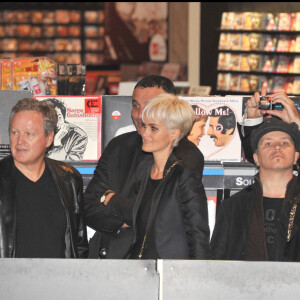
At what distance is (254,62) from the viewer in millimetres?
9242

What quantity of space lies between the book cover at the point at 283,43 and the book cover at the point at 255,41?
342mm

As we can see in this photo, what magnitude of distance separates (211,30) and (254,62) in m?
1.16

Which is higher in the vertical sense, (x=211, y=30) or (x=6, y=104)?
(x=211, y=30)

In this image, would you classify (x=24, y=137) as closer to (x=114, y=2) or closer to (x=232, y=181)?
(x=232, y=181)

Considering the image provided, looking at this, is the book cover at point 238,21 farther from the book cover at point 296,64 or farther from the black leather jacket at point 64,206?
the black leather jacket at point 64,206

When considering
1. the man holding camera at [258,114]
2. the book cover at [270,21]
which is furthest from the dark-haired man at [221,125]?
the book cover at [270,21]

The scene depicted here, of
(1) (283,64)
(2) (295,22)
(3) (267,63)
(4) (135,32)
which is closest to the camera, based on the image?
(2) (295,22)

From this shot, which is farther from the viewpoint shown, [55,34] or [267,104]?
[55,34]

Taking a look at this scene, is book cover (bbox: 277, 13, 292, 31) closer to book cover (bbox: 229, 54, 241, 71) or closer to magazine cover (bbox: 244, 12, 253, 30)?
magazine cover (bbox: 244, 12, 253, 30)

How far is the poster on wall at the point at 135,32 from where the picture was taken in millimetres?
12890

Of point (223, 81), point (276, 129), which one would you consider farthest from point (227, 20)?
point (276, 129)

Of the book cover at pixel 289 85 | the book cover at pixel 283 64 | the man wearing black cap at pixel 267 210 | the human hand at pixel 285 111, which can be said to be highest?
the book cover at pixel 283 64

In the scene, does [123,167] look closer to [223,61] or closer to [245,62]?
[245,62]

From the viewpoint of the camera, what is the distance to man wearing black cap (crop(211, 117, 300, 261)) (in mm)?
2201
